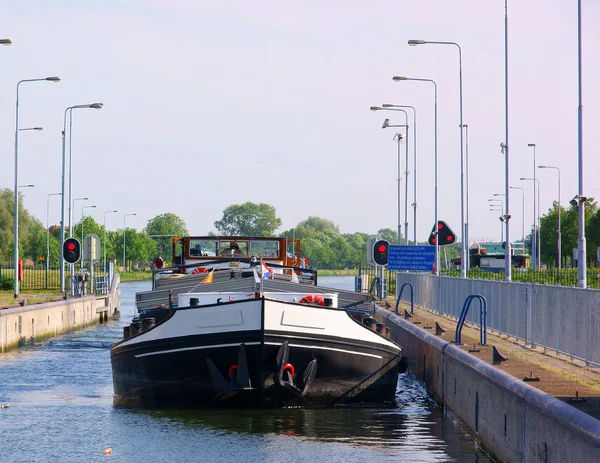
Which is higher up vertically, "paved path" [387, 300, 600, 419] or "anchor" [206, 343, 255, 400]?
"paved path" [387, 300, 600, 419]

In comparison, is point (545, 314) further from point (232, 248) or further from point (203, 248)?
point (203, 248)

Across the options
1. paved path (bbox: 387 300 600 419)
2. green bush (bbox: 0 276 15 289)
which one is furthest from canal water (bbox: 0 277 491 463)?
green bush (bbox: 0 276 15 289)

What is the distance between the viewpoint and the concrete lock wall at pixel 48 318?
2523cm

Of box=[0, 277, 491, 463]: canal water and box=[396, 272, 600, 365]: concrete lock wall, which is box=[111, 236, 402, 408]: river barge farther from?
box=[396, 272, 600, 365]: concrete lock wall

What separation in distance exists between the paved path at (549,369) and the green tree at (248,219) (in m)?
157

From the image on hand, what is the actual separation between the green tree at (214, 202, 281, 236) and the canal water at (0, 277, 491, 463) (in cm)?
15919

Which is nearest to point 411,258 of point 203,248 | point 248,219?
point 203,248

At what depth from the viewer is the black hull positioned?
14352mm

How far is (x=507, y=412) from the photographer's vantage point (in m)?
10.4

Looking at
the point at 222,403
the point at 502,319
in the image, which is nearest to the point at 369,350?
the point at 222,403

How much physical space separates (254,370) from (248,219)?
550 feet

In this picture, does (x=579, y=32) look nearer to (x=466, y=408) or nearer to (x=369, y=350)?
(x=369, y=350)

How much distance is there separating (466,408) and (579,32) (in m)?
14.1

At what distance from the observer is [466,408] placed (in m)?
13.3
